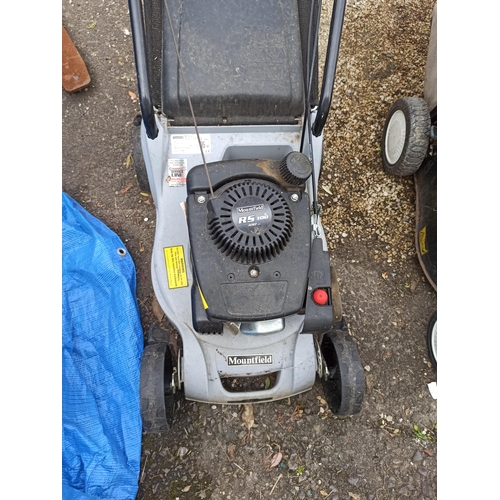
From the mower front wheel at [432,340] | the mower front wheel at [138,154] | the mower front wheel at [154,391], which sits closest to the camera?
the mower front wheel at [154,391]

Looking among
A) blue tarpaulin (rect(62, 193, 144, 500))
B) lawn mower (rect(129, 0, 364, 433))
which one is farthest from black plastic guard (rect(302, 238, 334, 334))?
blue tarpaulin (rect(62, 193, 144, 500))

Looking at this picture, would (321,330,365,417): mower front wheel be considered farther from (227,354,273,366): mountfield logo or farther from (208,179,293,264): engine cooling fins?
(208,179,293,264): engine cooling fins

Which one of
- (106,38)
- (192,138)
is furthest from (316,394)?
(106,38)

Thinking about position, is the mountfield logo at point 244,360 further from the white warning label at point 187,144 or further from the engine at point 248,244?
A: the white warning label at point 187,144

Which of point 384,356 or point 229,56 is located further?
point 384,356

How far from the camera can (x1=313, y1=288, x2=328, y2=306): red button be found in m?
1.08

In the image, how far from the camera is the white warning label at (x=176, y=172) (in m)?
1.32

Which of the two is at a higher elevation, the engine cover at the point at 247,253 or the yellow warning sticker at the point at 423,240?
the engine cover at the point at 247,253

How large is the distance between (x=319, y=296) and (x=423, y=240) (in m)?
0.79

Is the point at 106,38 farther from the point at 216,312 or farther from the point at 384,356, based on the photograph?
the point at 384,356

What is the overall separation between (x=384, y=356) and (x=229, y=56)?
46.6 inches

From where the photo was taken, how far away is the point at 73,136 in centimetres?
178

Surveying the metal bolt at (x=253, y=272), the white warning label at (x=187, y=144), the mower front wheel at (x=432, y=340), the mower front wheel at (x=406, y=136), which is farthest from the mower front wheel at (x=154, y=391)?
the mower front wheel at (x=406, y=136)

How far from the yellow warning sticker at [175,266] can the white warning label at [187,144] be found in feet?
0.96
